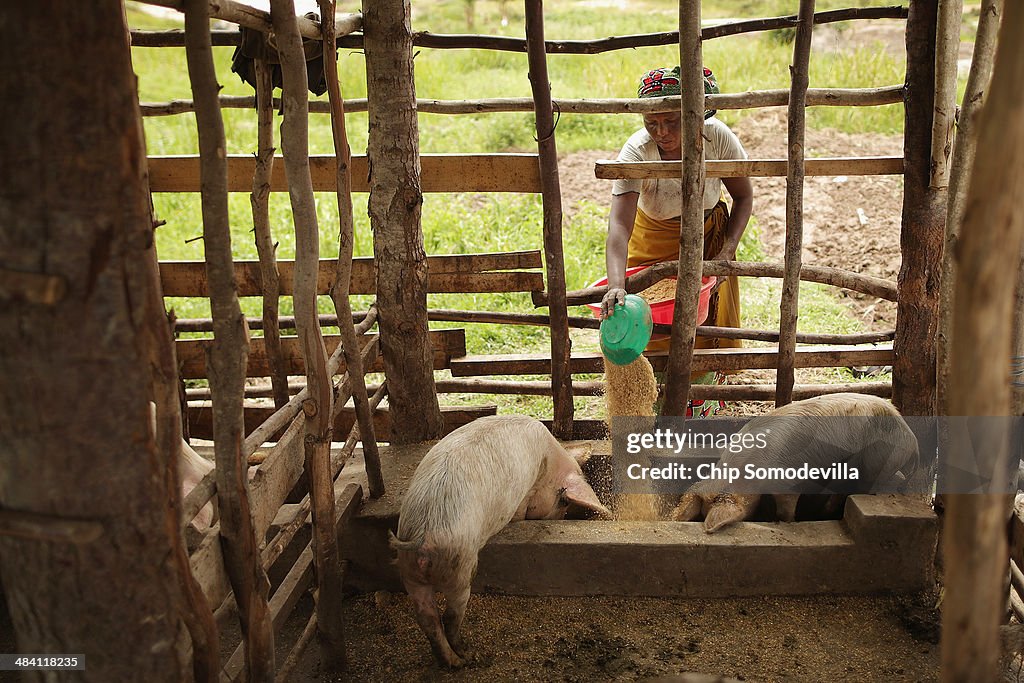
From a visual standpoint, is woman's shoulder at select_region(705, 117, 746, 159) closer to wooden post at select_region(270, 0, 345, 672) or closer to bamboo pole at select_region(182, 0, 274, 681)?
wooden post at select_region(270, 0, 345, 672)

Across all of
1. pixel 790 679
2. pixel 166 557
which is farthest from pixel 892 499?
pixel 166 557

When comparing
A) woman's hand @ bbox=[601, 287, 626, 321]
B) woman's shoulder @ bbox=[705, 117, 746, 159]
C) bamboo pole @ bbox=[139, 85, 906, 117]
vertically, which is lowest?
woman's hand @ bbox=[601, 287, 626, 321]

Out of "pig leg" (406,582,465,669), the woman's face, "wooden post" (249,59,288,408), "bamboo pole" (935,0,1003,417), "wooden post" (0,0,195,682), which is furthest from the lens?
the woman's face

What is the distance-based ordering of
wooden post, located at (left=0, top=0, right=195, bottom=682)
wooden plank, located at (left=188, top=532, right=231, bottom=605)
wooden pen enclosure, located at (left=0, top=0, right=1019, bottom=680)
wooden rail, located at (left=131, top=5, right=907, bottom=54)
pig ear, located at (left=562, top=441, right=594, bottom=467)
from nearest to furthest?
1. wooden post, located at (left=0, top=0, right=195, bottom=682)
2. wooden pen enclosure, located at (left=0, top=0, right=1019, bottom=680)
3. wooden plank, located at (left=188, top=532, right=231, bottom=605)
4. pig ear, located at (left=562, top=441, right=594, bottom=467)
5. wooden rail, located at (left=131, top=5, right=907, bottom=54)

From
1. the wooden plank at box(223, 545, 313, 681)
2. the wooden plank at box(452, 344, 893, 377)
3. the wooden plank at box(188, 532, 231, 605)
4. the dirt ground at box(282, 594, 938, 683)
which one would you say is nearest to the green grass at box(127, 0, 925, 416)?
the wooden plank at box(452, 344, 893, 377)

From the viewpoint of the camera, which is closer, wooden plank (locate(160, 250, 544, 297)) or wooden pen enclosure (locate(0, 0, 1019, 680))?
wooden pen enclosure (locate(0, 0, 1019, 680))

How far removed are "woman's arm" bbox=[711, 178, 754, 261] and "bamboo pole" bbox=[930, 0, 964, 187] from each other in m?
0.95

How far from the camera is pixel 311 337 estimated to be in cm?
254

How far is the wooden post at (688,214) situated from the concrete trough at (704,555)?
813 millimetres

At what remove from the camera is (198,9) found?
193 cm

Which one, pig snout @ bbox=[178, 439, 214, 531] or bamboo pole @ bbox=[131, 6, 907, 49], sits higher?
bamboo pole @ bbox=[131, 6, 907, 49]

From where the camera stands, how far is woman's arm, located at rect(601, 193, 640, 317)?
4.12 m

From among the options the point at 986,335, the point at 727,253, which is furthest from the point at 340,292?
the point at 727,253

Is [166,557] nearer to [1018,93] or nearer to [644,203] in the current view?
[1018,93]
